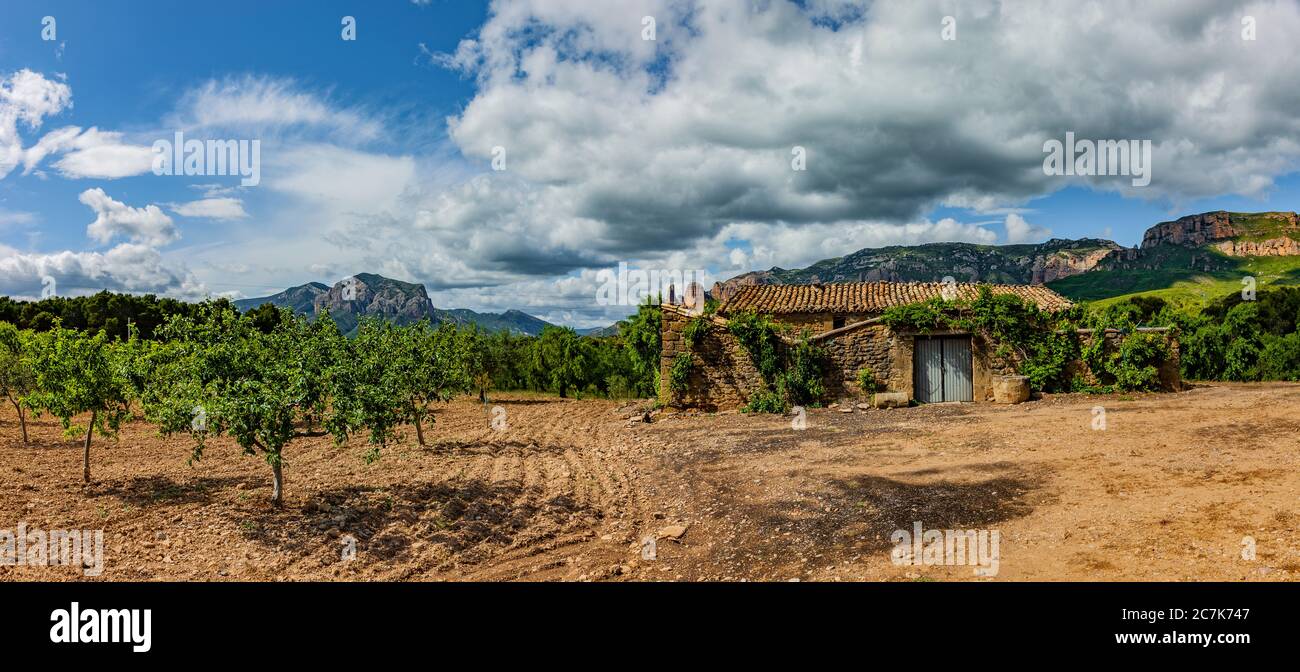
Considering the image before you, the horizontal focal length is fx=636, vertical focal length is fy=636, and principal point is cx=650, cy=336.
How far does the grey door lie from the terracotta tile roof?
620 centimetres

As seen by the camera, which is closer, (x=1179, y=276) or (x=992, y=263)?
(x=1179, y=276)

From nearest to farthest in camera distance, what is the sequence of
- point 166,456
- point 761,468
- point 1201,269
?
point 761,468
point 166,456
point 1201,269

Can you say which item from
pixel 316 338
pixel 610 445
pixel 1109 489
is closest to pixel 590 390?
pixel 610 445

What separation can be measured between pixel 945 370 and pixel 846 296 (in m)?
9.04

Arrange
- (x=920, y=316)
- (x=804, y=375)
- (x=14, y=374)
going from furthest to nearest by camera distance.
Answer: (x=804, y=375) < (x=920, y=316) < (x=14, y=374)

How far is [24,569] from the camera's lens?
6.81m

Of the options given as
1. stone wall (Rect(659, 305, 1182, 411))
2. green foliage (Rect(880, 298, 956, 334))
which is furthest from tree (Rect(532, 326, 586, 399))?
green foliage (Rect(880, 298, 956, 334))

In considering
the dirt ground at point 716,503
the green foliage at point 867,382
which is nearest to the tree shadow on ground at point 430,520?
the dirt ground at point 716,503

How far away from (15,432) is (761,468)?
1775 centimetres

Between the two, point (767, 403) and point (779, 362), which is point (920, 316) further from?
point (767, 403)

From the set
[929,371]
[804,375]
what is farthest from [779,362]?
[929,371]

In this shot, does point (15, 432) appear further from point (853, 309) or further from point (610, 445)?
point (853, 309)

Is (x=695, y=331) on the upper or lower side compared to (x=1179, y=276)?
lower

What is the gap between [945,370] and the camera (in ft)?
64.9
